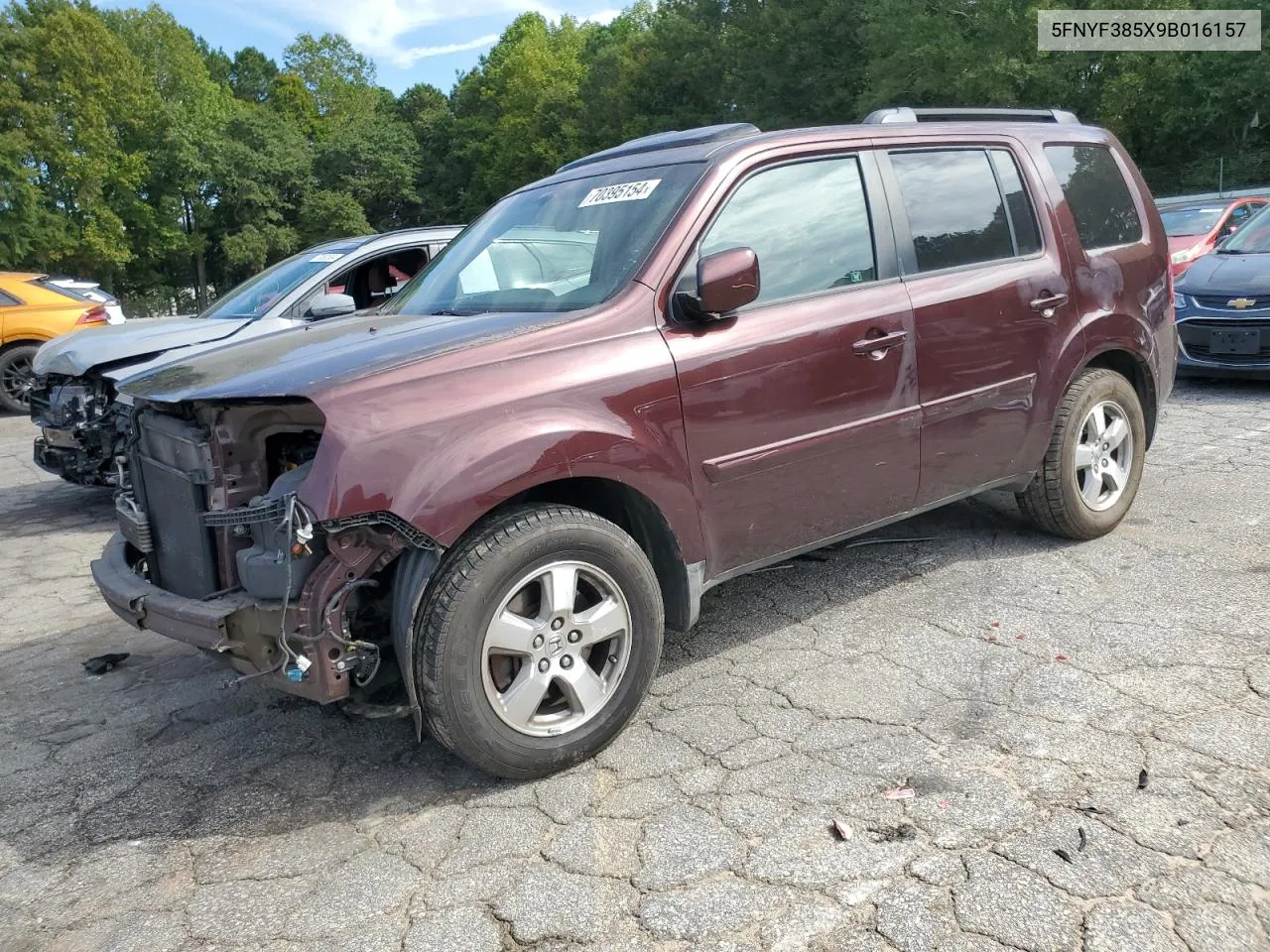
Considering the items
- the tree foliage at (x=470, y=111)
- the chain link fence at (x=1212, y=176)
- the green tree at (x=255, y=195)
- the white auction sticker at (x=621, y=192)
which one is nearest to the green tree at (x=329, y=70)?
the tree foliage at (x=470, y=111)

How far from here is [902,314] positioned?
3.92m

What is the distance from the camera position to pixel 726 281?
3287 mm

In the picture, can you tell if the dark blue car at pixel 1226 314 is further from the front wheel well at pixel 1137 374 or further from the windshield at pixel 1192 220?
the front wheel well at pixel 1137 374

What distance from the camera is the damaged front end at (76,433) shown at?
6.65m

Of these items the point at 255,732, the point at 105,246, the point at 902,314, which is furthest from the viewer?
the point at 105,246

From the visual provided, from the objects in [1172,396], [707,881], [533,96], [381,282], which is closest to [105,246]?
[533,96]

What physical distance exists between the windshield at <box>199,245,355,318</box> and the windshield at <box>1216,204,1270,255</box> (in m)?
7.67

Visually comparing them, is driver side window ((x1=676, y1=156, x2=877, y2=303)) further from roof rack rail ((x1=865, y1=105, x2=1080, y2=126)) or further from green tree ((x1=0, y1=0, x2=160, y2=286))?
green tree ((x1=0, y1=0, x2=160, y2=286))

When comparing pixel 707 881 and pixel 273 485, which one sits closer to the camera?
pixel 707 881

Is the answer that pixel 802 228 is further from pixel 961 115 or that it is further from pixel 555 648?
pixel 555 648

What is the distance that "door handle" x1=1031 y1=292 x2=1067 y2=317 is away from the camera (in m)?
4.38

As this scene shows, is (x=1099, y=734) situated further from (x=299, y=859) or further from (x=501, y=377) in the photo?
(x=299, y=859)

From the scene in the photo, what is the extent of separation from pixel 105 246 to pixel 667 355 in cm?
4650

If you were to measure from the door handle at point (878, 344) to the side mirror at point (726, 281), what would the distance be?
0.61 metres
